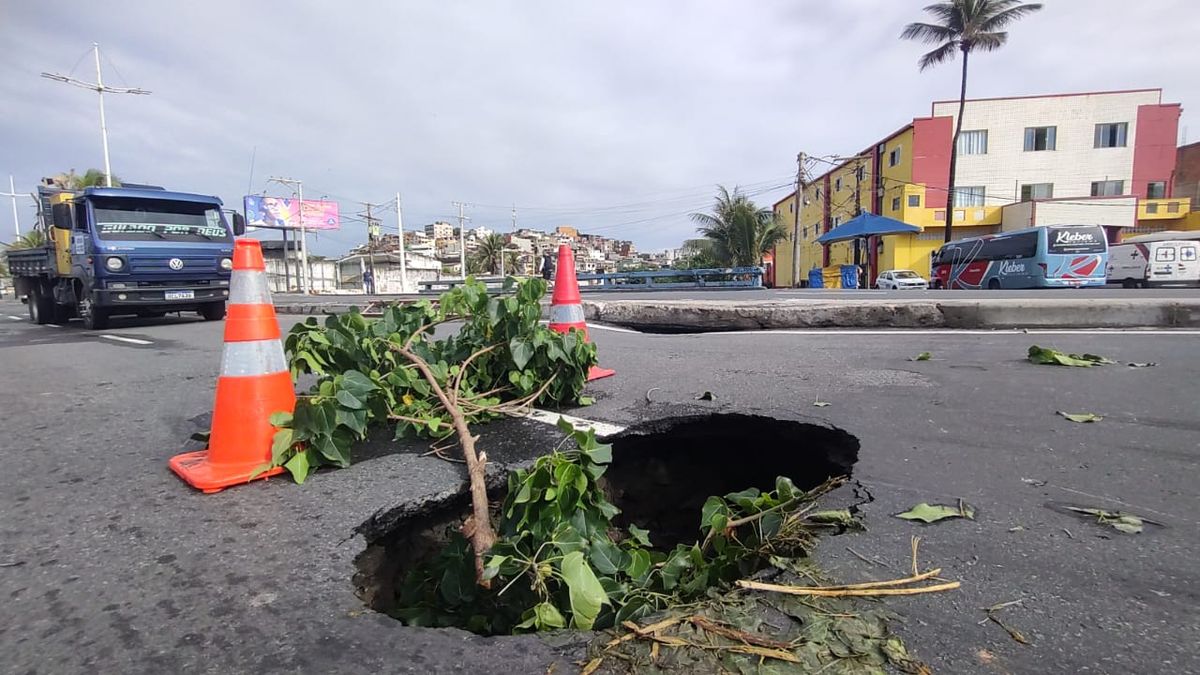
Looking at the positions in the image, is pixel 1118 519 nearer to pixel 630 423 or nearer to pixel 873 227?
pixel 630 423

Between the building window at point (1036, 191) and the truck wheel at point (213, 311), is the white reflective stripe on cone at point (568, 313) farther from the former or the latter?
the building window at point (1036, 191)

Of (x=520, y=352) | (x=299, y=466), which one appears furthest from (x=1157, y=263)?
(x=299, y=466)

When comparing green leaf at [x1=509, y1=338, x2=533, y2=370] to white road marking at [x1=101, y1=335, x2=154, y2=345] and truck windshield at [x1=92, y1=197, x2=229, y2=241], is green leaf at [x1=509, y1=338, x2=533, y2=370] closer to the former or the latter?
white road marking at [x1=101, y1=335, x2=154, y2=345]

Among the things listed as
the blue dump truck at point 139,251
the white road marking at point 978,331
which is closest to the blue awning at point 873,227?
the white road marking at point 978,331

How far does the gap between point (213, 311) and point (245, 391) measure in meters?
10.7

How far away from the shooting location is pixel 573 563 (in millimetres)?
1555

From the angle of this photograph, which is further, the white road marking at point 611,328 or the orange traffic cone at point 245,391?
the white road marking at point 611,328

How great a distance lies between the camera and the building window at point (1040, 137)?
34406mm

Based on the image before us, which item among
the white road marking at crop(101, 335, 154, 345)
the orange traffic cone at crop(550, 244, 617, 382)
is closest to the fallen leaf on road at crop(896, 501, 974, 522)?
the orange traffic cone at crop(550, 244, 617, 382)

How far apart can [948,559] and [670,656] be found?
881 millimetres

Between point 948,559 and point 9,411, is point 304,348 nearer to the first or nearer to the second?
point 9,411

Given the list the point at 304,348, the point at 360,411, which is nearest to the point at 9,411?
the point at 304,348

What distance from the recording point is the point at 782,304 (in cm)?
751

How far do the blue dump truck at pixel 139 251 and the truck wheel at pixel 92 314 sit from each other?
0.04 ft
